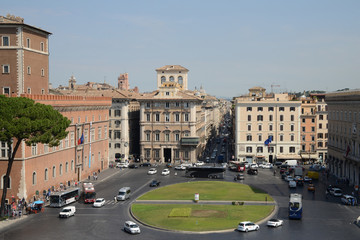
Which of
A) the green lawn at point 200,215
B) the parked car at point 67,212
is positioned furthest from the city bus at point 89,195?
the parked car at point 67,212

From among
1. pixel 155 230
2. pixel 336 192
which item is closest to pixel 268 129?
pixel 336 192

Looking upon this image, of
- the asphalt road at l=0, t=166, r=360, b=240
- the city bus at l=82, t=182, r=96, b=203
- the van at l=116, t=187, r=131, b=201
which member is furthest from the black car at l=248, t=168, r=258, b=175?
the city bus at l=82, t=182, r=96, b=203

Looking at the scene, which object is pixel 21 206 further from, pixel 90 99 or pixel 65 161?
pixel 90 99

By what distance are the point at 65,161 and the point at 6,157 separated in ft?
52.3

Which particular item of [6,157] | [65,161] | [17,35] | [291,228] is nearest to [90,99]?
[65,161]

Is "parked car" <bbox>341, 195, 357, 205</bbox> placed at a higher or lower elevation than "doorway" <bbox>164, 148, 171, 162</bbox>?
lower

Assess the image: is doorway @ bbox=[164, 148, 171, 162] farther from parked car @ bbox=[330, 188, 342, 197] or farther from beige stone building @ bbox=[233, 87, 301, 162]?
parked car @ bbox=[330, 188, 342, 197]

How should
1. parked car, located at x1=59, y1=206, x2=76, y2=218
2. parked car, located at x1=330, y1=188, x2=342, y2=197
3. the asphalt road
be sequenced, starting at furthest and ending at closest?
parked car, located at x1=330, y1=188, x2=342, y2=197 → parked car, located at x1=59, y1=206, x2=76, y2=218 → the asphalt road

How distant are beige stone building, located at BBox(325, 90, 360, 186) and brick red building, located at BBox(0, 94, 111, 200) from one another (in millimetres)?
47621

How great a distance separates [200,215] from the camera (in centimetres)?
6019

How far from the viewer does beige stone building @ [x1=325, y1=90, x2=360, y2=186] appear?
3307 inches

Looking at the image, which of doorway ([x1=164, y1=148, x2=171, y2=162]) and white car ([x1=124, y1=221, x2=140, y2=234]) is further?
doorway ([x1=164, y1=148, x2=171, y2=162])

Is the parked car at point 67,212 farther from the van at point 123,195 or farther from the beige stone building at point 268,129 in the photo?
the beige stone building at point 268,129

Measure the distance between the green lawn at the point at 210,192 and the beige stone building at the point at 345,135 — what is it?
63.3 ft
